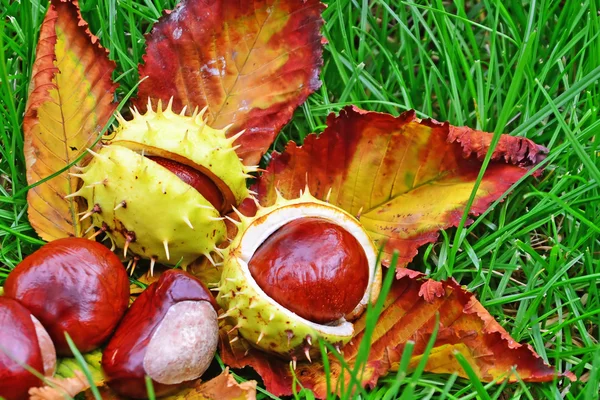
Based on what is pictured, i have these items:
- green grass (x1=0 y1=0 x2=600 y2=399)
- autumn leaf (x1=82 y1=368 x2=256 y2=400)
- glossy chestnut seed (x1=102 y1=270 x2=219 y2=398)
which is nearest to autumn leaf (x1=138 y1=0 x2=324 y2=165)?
green grass (x1=0 y1=0 x2=600 y2=399)

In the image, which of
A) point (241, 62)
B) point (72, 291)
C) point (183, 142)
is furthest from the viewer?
point (241, 62)

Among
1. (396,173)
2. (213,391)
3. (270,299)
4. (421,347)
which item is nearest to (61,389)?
(213,391)

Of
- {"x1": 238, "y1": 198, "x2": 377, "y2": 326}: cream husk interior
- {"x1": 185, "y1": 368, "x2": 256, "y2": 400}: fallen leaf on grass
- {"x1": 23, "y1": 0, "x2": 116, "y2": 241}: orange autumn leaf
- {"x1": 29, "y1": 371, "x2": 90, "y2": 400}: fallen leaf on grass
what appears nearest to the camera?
{"x1": 29, "y1": 371, "x2": 90, "y2": 400}: fallen leaf on grass

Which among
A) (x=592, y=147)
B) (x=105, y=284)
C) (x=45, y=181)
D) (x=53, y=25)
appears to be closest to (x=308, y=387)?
(x=105, y=284)

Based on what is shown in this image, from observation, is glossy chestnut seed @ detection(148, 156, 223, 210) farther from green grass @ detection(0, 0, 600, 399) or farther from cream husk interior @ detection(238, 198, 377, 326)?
green grass @ detection(0, 0, 600, 399)

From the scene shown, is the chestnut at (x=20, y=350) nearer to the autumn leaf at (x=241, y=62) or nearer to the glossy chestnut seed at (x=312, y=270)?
the glossy chestnut seed at (x=312, y=270)

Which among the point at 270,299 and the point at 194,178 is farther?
the point at 194,178

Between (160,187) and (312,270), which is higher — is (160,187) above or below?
above

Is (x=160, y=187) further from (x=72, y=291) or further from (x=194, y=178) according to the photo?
(x=72, y=291)
